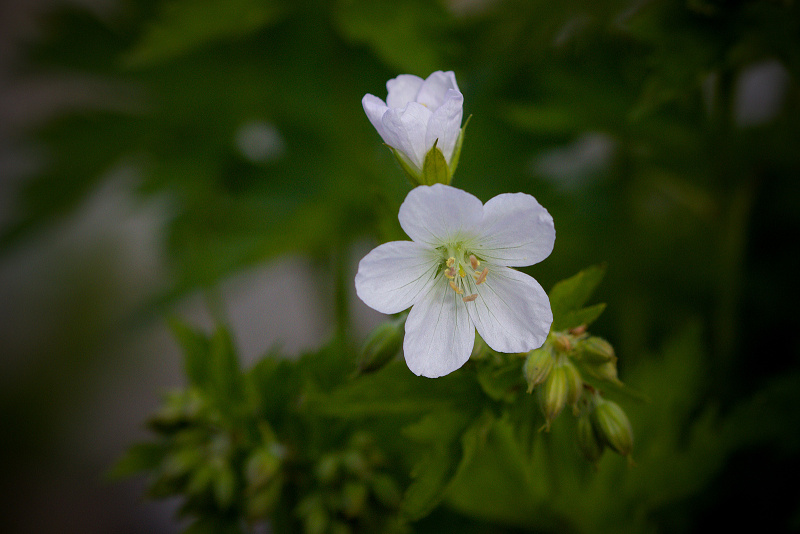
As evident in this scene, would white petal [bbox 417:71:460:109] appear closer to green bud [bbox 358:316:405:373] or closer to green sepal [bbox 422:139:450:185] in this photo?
green sepal [bbox 422:139:450:185]

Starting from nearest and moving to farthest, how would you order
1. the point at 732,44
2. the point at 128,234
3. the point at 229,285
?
the point at 732,44, the point at 229,285, the point at 128,234

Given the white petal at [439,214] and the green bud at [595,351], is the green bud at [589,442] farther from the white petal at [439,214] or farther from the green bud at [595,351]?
the white petal at [439,214]

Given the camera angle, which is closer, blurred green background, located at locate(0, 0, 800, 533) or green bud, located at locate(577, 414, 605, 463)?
green bud, located at locate(577, 414, 605, 463)

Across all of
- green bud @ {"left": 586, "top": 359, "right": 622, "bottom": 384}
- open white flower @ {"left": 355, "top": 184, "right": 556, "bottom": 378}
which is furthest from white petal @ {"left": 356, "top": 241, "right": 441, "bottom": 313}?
green bud @ {"left": 586, "top": 359, "right": 622, "bottom": 384}

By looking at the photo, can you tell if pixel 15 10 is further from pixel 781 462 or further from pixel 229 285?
pixel 781 462

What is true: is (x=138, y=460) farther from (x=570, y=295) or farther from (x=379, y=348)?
(x=570, y=295)

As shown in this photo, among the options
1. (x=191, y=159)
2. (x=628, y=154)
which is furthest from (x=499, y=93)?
(x=191, y=159)

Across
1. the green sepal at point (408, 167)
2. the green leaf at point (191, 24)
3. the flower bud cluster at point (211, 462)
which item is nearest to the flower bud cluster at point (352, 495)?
the flower bud cluster at point (211, 462)
